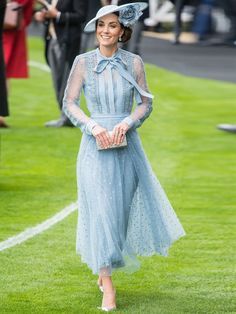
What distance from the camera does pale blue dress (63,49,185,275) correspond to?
8.92m

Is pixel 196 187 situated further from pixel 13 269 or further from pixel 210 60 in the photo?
pixel 210 60

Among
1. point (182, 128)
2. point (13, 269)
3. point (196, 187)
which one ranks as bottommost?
point (182, 128)

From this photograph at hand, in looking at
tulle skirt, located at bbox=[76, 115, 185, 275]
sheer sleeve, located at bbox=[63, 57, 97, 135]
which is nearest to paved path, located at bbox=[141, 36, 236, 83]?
tulle skirt, located at bbox=[76, 115, 185, 275]

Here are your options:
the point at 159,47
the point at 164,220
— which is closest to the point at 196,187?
the point at 164,220

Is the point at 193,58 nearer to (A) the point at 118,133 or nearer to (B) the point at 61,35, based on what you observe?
(B) the point at 61,35

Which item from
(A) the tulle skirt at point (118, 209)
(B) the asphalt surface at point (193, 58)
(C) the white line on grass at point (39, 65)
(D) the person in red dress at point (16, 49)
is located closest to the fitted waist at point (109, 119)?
(A) the tulle skirt at point (118, 209)

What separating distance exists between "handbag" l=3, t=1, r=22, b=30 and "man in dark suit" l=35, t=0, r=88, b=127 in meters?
0.28

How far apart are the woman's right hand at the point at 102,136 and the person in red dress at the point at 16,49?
33.5ft

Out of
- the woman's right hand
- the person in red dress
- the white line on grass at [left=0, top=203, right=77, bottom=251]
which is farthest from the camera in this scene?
the person in red dress

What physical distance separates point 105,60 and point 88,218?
927 millimetres

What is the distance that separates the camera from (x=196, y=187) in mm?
14367

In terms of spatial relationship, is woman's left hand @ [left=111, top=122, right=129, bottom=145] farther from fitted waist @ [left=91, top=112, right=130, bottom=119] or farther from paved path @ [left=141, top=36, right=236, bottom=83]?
paved path @ [left=141, top=36, right=236, bottom=83]

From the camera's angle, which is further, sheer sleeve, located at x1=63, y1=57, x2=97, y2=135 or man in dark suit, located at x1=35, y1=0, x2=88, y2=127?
man in dark suit, located at x1=35, y1=0, x2=88, y2=127

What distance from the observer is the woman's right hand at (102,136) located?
8848mm
